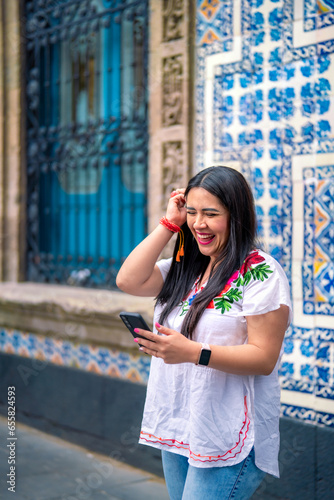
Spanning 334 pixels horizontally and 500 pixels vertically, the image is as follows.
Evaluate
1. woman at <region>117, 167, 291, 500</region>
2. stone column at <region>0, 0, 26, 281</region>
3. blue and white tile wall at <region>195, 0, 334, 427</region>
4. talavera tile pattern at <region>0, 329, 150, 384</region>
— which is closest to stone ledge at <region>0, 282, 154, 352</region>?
talavera tile pattern at <region>0, 329, 150, 384</region>

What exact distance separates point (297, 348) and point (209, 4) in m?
2.45

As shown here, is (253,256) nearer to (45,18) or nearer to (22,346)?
(22,346)

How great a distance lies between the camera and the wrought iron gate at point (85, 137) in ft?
17.5

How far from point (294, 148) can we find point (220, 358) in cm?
207

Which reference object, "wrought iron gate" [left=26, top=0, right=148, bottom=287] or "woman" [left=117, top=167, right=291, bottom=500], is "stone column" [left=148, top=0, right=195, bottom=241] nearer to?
"wrought iron gate" [left=26, top=0, right=148, bottom=287]

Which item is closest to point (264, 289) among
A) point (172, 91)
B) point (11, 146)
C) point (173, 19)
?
point (172, 91)

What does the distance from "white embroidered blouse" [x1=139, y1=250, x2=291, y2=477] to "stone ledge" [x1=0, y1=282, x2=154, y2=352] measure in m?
2.37

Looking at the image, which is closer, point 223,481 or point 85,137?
point 223,481

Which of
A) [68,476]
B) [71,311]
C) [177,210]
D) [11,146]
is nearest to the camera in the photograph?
[177,210]

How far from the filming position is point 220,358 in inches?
82.2

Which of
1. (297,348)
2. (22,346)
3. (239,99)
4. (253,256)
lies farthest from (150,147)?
(253,256)

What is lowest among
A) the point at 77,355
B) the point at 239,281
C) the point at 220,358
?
the point at 77,355

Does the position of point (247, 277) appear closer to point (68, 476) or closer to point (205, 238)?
point (205, 238)

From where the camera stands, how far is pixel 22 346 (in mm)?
6098
